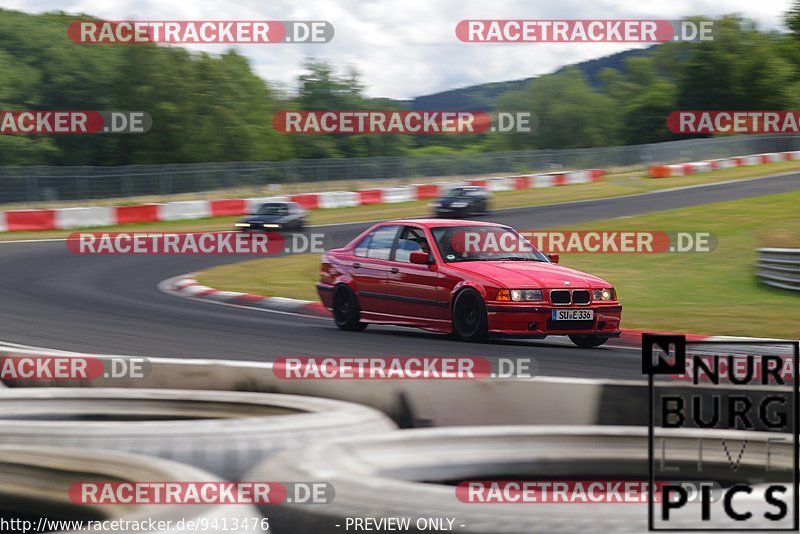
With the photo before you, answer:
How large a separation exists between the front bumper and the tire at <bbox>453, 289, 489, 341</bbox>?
0.09 metres

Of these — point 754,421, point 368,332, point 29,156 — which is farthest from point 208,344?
point 29,156

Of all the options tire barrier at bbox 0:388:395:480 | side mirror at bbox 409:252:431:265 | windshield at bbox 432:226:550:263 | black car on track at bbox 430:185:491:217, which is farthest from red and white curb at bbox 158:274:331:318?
black car on track at bbox 430:185:491:217

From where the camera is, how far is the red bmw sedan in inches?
428

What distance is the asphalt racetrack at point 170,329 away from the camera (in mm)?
10273

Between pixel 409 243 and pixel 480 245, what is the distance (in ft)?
2.47

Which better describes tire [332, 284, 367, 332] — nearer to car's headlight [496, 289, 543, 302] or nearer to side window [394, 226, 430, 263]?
side window [394, 226, 430, 263]

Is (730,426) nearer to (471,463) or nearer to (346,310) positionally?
(471,463)

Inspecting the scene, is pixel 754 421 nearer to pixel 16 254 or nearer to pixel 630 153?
pixel 16 254

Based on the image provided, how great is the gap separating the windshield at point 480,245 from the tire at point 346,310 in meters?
1.28

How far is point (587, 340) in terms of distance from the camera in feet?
37.3
